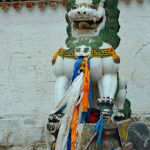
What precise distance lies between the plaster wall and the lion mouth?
1781 mm

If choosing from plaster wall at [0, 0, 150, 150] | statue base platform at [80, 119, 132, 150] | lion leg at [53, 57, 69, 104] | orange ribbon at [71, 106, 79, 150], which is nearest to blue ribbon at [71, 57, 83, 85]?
lion leg at [53, 57, 69, 104]

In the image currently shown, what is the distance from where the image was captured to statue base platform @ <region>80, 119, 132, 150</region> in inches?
→ 159

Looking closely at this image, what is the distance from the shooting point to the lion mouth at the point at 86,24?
4.23 m

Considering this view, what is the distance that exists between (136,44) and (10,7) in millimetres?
1429

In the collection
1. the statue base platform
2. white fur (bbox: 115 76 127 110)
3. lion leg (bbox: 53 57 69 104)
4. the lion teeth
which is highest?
the lion teeth

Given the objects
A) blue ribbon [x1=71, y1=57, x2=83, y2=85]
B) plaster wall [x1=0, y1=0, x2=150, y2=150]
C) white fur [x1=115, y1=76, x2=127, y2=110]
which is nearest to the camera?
blue ribbon [x1=71, y1=57, x2=83, y2=85]

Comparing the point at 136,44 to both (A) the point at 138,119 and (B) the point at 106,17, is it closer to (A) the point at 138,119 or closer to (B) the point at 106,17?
(A) the point at 138,119

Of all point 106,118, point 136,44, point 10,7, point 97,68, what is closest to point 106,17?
point 97,68

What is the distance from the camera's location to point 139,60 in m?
6.03

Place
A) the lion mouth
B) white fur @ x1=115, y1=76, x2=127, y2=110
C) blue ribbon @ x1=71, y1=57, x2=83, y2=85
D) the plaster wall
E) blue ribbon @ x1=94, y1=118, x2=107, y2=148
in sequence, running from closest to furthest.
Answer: blue ribbon @ x1=94, y1=118, x2=107, y2=148
blue ribbon @ x1=71, y1=57, x2=83, y2=85
the lion mouth
white fur @ x1=115, y1=76, x2=127, y2=110
the plaster wall

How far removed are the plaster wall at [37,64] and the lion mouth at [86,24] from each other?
1.78 metres

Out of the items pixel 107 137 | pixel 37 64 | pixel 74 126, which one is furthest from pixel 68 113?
pixel 37 64

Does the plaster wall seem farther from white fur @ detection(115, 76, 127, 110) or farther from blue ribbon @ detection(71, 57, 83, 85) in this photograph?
blue ribbon @ detection(71, 57, 83, 85)

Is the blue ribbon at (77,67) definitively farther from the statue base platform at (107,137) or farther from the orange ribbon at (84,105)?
the statue base platform at (107,137)
